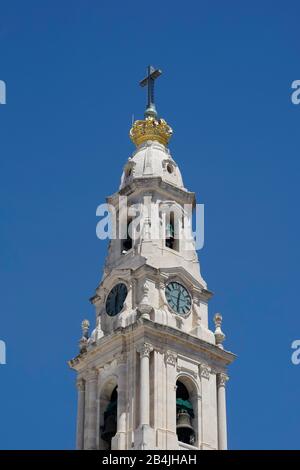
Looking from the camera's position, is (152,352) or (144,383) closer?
(144,383)

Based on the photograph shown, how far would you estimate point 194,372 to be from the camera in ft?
268

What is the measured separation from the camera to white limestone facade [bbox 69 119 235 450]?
78562 millimetres

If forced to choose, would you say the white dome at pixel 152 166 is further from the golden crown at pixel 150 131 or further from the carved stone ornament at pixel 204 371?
the carved stone ornament at pixel 204 371

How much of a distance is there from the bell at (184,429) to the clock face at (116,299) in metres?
8.00

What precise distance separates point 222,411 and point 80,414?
8.48 m

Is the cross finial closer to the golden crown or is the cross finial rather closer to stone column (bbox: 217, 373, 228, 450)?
the golden crown

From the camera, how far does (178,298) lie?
8450 centimetres

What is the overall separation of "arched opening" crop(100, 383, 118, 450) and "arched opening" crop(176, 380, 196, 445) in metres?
3.67

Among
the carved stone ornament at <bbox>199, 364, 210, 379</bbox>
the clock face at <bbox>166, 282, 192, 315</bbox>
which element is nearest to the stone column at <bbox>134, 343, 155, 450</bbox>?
the carved stone ornament at <bbox>199, 364, 210, 379</bbox>

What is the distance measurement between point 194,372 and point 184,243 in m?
9.82

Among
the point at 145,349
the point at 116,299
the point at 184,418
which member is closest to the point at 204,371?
the point at 184,418

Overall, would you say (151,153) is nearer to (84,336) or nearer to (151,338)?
(84,336)

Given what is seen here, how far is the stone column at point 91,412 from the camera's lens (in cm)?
8071
